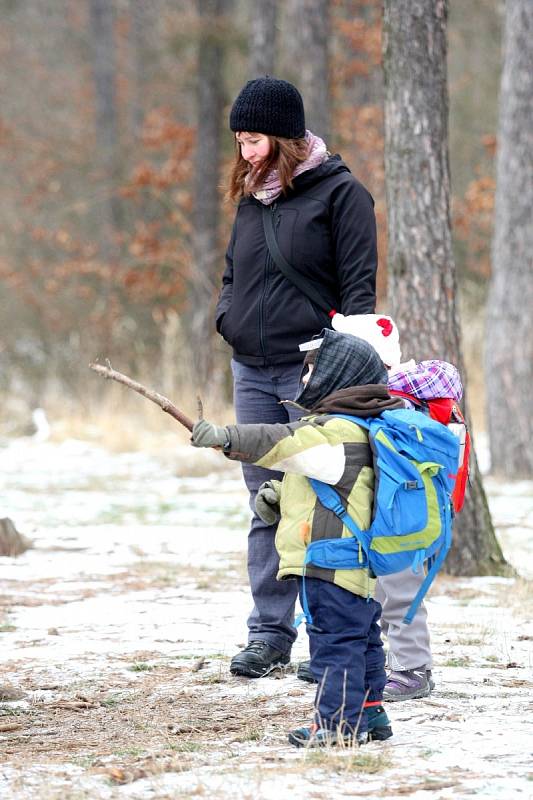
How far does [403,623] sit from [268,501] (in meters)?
0.79

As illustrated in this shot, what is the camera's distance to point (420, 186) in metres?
6.88

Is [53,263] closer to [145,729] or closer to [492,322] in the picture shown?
[492,322]

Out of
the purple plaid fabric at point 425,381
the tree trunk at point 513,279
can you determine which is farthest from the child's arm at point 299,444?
the tree trunk at point 513,279

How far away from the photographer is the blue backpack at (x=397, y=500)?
141 inches

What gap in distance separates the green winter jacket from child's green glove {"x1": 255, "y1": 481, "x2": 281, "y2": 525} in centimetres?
15

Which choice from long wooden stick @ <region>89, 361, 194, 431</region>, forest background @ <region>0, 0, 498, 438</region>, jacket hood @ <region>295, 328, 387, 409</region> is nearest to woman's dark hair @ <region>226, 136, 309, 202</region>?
jacket hood @ <region>295, 328, 387, 409</region>

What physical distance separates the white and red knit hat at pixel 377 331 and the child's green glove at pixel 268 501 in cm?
52

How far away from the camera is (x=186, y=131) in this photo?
65.3ft

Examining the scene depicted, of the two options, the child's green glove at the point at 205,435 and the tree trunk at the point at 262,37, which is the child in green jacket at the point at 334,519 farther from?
the tree trunk at the point at 262,37

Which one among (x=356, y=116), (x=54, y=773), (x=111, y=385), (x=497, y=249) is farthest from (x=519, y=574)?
(x=356, y=116)

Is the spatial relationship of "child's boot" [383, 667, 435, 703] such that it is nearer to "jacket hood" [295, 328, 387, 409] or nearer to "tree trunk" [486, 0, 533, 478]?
"jacket hood" [295, 328, 387, 409]

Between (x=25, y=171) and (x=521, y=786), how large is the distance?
19.9 metres

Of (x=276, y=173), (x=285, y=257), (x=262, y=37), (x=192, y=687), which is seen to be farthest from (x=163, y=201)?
(x=192, y=687)

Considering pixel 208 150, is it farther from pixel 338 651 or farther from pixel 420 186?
pixel 338 651
